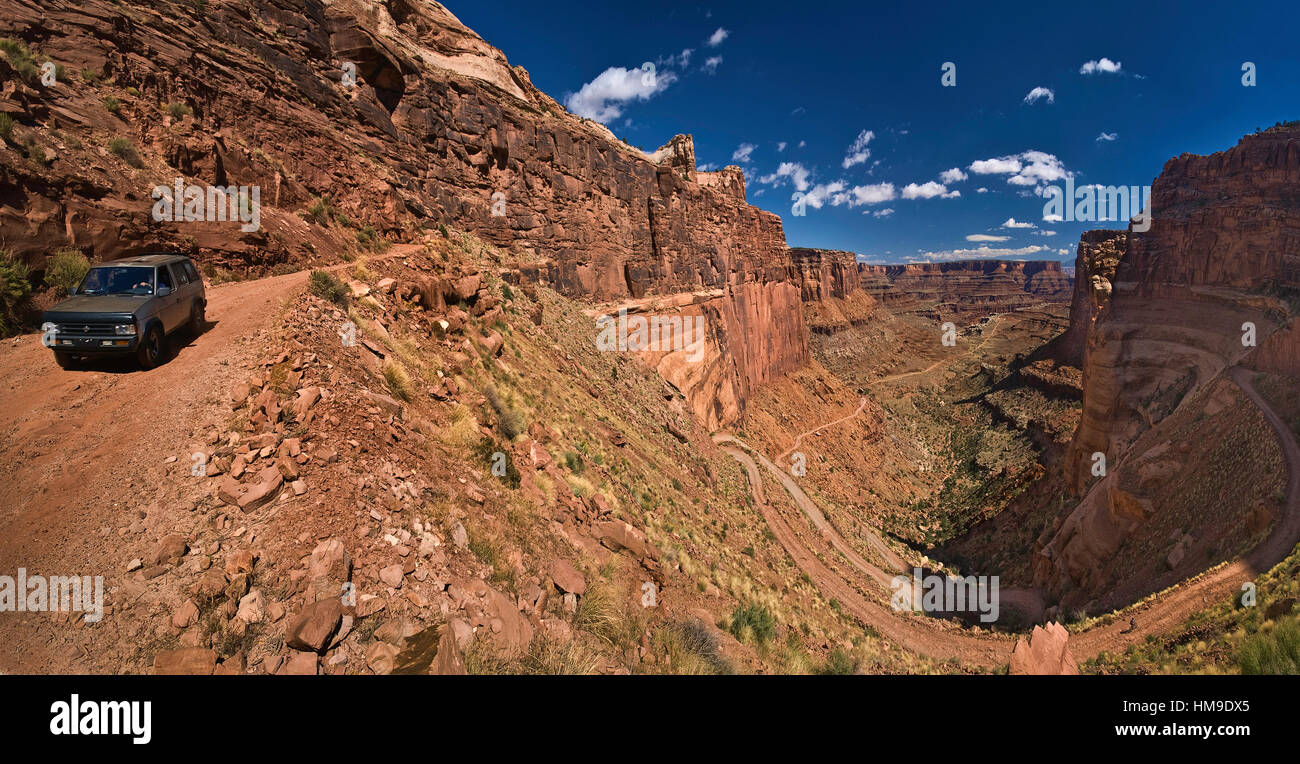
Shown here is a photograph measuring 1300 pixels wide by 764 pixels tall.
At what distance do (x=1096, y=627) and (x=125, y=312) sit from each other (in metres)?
23.1

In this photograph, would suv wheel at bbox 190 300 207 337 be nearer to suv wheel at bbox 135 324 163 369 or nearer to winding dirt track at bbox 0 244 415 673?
winding dirt track at bbox 0 244 415 673

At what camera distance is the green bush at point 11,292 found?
7090 mm

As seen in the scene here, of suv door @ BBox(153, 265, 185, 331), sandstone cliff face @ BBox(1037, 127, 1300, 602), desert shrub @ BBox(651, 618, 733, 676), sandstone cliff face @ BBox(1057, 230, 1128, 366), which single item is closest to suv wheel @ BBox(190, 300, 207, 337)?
suv door @ BBox(153, 265, 185, 331)

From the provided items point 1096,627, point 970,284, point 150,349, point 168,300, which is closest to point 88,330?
point 150,349

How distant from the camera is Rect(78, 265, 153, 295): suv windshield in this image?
22.9 feet

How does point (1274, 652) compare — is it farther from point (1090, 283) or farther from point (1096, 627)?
point (1090, 283)

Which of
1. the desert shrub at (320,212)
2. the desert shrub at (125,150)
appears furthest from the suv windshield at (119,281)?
the desert shrub at (320,212)

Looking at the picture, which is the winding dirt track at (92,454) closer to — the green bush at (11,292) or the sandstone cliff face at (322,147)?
the green bush at (11,292)

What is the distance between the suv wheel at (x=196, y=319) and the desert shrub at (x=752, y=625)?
1055 cm

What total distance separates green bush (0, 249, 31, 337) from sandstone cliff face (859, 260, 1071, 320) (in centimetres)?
16471

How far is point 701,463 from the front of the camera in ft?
62.7

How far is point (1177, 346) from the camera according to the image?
33219 millimetres

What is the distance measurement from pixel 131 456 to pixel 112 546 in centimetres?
141
